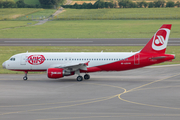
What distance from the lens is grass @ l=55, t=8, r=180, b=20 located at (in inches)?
5817

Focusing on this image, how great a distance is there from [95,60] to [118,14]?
120m

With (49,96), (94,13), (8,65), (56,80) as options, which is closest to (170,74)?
(56,80)

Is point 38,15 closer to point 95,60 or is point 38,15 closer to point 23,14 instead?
point 23,14

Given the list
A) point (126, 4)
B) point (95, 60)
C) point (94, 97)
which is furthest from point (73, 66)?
point (126, 4)

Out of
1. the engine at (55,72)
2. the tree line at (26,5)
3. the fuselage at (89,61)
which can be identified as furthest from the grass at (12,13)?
the engine at (55,72)

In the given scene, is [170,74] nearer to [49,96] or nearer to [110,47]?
[49,96]

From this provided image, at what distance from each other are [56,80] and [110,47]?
32442mm

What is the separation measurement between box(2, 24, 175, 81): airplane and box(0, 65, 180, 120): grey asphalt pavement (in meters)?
1.76

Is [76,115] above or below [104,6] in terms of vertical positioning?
below

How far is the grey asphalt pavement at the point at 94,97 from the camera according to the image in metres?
23.6

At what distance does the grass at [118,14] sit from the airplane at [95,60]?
4194 inches

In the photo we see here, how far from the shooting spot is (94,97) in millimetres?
29859

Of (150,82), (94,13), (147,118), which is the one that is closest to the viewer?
(147,118)

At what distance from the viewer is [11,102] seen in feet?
91.5
